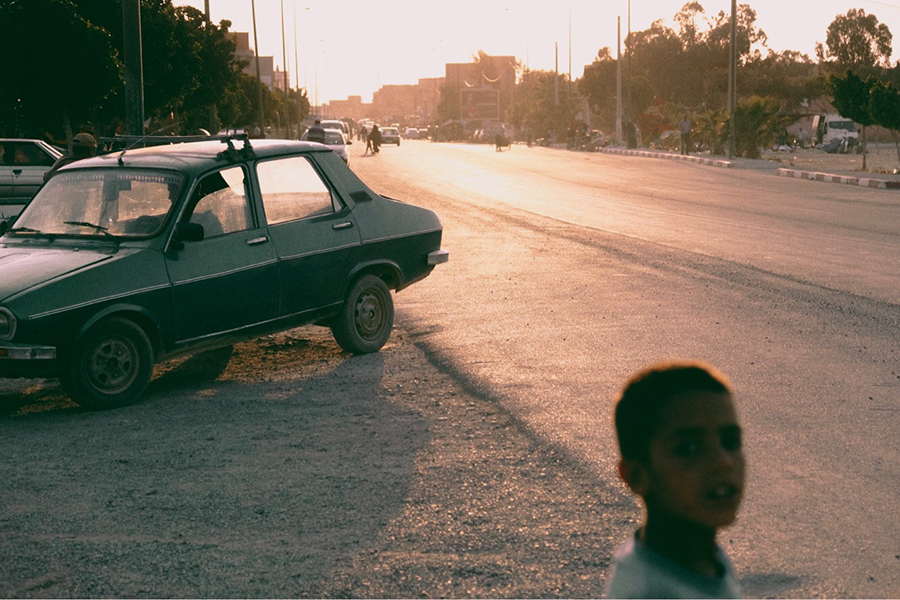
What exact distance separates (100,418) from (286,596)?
3.15m

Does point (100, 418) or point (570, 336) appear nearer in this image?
point (100, 418)

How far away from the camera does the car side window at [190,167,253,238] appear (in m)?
7.66

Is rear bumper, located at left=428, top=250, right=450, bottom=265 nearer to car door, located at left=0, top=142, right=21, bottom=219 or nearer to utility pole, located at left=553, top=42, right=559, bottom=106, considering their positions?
car door, located at left=0, top=142, right=21, bottom=219

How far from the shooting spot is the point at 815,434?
20.3ft

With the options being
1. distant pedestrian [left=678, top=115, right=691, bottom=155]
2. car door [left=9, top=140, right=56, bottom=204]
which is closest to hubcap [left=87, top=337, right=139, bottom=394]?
car door [left=9, top=140, right=56, bottom=204]

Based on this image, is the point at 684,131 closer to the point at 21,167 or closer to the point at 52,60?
the point at 52,60

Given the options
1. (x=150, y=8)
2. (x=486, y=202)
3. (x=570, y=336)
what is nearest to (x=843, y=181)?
(x=486, y=202)

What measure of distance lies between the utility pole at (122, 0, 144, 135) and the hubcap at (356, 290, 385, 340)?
6.90 m

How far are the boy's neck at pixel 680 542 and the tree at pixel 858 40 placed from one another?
105659 mm

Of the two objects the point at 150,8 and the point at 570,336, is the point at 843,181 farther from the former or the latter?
the point at 570,336

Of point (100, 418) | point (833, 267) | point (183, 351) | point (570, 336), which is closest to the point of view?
→ point (100, 418)

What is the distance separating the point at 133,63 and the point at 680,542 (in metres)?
13.7

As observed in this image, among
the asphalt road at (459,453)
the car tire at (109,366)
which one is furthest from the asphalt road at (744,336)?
the car tire at (109,366)

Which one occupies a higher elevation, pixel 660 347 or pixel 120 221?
pixel 120 221
